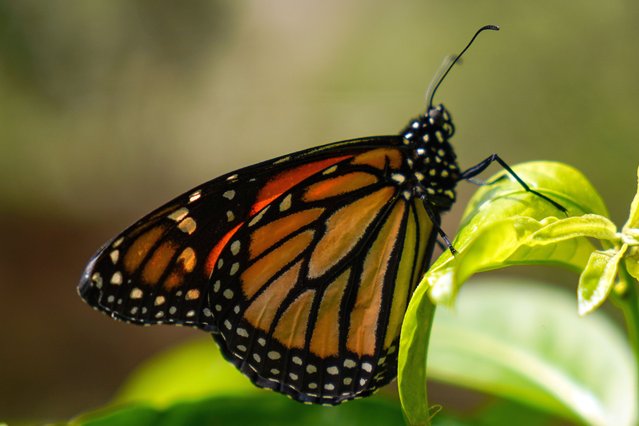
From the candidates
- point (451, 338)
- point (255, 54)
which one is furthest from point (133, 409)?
point (255, 54)

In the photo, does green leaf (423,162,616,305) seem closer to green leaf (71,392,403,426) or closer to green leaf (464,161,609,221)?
green leaf (464,161,609,221)

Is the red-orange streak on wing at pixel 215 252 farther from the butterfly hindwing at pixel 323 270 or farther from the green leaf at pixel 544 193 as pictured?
the green leaf at pixel 544 193

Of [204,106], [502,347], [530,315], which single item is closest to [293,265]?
[502,347]

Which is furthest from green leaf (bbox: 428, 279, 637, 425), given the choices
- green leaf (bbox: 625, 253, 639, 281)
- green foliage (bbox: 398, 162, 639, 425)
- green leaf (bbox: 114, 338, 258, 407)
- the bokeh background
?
the bokeh background

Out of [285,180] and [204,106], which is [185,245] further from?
[204,106]

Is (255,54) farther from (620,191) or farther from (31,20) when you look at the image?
(620,191)
